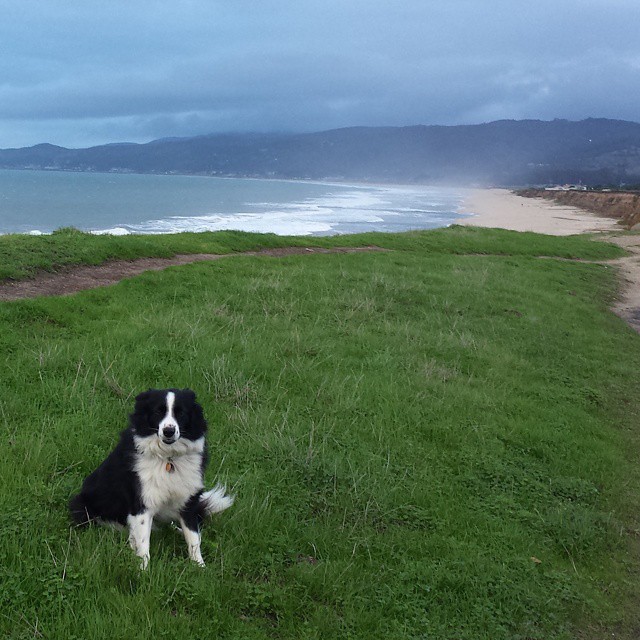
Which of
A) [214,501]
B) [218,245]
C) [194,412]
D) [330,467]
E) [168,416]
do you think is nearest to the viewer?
[168,416]

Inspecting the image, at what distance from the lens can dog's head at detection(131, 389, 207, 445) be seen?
3.99 m

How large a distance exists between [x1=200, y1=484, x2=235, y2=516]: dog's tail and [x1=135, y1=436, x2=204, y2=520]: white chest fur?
1.02 feet

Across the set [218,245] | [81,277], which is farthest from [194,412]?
[218,245]

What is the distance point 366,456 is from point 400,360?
314cm

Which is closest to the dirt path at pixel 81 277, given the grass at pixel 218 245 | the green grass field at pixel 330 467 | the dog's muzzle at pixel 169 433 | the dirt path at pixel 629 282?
the grass at pixel 218 245

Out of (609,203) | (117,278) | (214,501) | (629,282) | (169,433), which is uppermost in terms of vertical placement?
(169,433)

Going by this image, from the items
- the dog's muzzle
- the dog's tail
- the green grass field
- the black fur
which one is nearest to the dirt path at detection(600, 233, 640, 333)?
the green grass field

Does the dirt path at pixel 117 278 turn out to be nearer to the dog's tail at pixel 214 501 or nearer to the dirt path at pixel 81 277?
the dirt path at pixel 81 277

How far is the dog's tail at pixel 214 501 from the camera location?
4508 millimetres

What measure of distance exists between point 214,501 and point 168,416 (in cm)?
94

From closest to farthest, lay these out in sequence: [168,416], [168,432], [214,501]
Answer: [168,432] < [168,416] < [214,501]

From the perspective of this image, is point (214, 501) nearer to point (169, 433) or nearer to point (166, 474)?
point (166, 474)

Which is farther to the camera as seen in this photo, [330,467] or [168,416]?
[330,467]

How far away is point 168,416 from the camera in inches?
160
